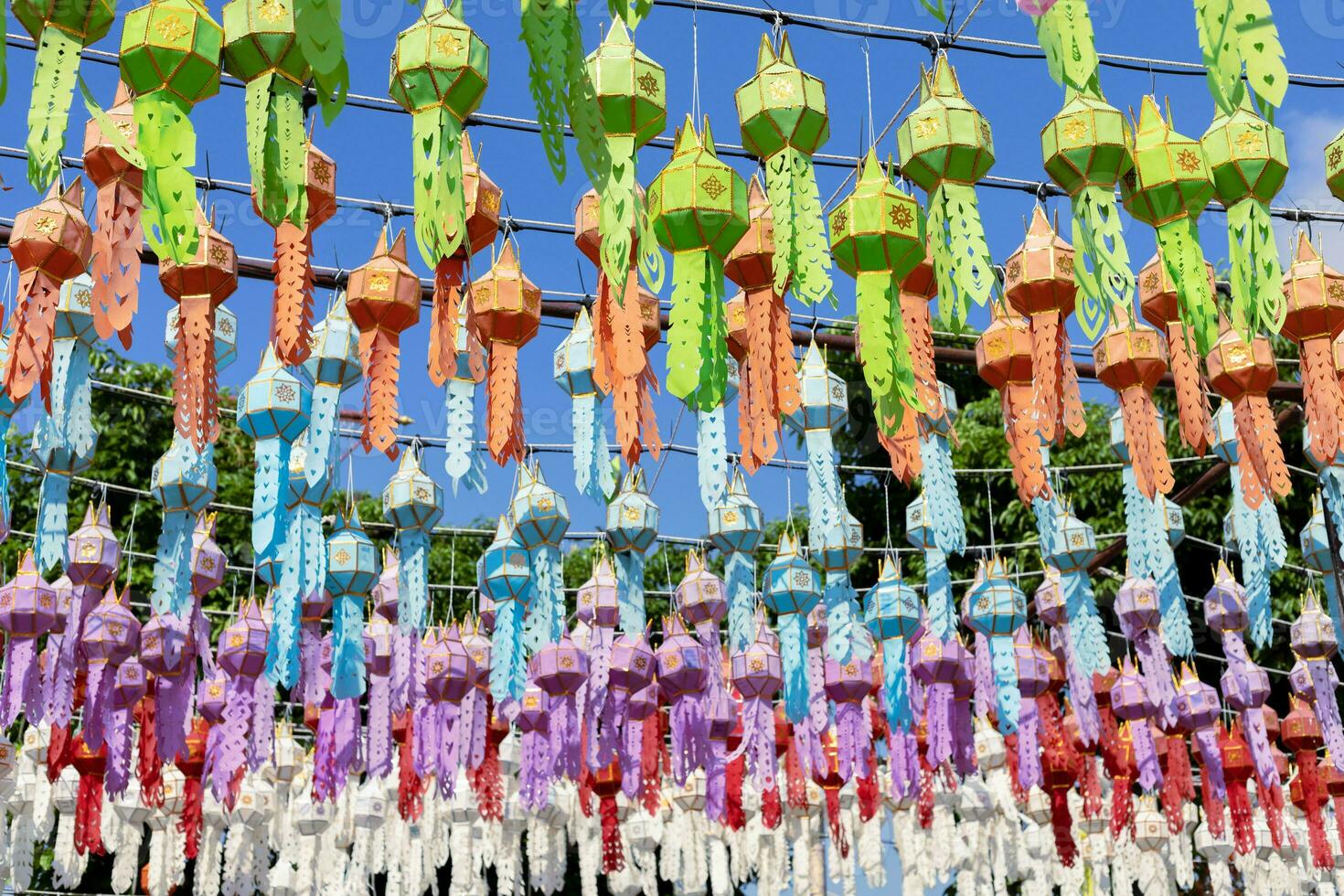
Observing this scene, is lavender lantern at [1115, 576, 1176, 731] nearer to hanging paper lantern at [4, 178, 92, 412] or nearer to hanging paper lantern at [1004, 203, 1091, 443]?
hanging paper lantern at [1004, 203, 1091, 443]

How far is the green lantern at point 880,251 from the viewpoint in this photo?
13.6 feet

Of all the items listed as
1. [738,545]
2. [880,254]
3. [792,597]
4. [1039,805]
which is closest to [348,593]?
[738,545]

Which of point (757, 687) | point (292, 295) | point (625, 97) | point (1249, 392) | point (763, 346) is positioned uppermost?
point (625, 97)

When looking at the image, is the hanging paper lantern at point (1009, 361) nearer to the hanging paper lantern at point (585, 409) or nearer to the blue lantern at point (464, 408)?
the hanging paper lantern at point (585, 409)

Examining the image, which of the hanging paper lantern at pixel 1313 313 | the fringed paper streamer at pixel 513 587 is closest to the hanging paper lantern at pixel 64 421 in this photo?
the fringed paper streamer at pixel 513 587

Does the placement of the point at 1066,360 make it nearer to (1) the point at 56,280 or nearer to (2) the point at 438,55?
(2) the point at 438,55

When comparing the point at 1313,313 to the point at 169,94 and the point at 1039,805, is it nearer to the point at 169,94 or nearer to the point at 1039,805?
the point at 169,94

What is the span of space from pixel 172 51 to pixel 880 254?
6.10ft

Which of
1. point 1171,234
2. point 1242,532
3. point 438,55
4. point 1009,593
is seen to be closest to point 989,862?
point 1009,593

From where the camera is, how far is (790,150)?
4492 mm

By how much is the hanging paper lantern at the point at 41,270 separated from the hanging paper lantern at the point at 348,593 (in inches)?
103

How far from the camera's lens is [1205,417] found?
549 cm

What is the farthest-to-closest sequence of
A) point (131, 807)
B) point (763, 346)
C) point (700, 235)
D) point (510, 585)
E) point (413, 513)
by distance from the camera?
point (131, 807) → point (510, 585) → point (413, 513) → point (763, 346) → point (700, 235)

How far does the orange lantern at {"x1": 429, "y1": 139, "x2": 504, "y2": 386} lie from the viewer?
507 cm
